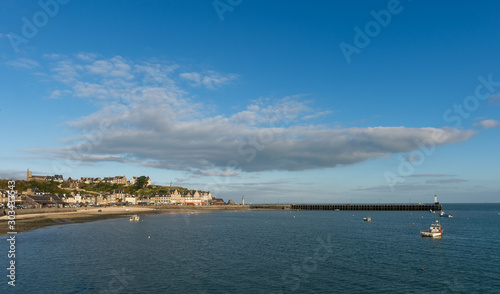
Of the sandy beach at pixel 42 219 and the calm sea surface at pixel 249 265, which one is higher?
the calm sea surface at pixel 249 265

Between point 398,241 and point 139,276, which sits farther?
point 398,241

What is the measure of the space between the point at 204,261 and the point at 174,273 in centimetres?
765

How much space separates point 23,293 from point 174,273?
1483 centimetres

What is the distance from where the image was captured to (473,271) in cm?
4128

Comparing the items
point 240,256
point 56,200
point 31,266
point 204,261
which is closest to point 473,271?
point 240,256

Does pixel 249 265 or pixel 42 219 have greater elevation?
pixel 249 265

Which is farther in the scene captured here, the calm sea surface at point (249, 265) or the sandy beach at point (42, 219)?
the sandy beach at point (42, 219)

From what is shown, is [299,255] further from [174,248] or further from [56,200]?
[56,200]

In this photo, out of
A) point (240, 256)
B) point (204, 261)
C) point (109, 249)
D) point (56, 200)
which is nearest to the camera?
point (204, 261)

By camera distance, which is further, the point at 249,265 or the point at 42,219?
the point at 42,219

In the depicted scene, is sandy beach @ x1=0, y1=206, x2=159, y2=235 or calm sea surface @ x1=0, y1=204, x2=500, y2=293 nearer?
calm sea surface @ x1=0, y1=204, x2=500, y2=293

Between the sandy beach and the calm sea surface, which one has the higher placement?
the calm sea surface

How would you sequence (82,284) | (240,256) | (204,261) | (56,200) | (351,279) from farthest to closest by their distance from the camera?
(56,200) → (240,256) → (204,261) → (351,279) → (82,284)

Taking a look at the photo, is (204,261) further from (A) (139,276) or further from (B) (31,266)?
(B) (31,266)
